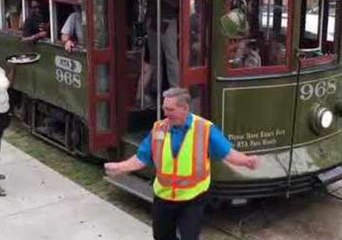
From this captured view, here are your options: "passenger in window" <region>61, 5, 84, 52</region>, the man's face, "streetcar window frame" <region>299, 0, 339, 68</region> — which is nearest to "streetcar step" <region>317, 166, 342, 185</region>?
"streetcar window frame" <region>299, 0, 339, 68</region>

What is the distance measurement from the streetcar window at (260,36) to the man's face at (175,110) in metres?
1.51

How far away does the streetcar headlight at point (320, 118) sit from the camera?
6.20 m

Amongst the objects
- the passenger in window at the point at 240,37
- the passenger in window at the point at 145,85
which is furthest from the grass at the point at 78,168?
the passenger in window at the point at 240,37

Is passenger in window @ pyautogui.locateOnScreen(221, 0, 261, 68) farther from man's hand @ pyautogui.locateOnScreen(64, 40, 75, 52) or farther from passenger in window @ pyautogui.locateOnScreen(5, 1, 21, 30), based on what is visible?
passenger in window @ pyautogui.locateOnScreen(5, 1, 21, 30)

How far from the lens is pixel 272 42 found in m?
6.05

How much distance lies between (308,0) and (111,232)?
2.55 m

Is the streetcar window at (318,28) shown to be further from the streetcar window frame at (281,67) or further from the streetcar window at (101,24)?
the streetcar window at (101,24)

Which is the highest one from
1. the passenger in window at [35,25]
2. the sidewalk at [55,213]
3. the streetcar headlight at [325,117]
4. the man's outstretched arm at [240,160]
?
the passenger in window at [35,25]

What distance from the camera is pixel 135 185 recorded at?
6.46 m

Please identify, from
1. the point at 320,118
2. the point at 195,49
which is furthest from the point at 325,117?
the point at 195,49

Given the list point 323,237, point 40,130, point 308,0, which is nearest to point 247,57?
point 308,0

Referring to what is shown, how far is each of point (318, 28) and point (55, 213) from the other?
2809 millimetres

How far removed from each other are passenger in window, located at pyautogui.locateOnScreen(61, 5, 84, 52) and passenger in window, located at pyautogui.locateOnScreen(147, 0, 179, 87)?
2.84 ft

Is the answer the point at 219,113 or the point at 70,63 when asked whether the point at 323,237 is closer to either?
the point at 219,113
